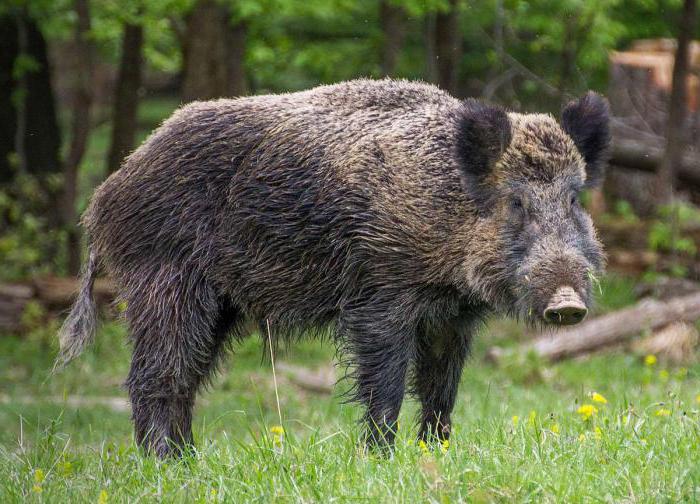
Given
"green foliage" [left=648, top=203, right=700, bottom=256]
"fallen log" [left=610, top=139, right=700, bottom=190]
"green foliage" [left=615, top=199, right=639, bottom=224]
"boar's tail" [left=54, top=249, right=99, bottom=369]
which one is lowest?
"green foliage" [left=615, top=199, right=639, bottom=224]

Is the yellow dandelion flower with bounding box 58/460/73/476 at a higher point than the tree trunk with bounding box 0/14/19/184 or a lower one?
higher

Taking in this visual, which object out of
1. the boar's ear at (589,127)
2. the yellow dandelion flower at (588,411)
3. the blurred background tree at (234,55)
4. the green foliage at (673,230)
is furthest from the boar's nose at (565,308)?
the green foliage at (673,230)

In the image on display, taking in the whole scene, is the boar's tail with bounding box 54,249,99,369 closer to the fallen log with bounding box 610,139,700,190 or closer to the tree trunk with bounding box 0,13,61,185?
the tree trunk with bounding box 0,13,61,185

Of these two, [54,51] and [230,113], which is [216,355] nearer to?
[230,113]

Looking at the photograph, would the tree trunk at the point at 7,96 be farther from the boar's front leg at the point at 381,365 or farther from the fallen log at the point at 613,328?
the boar's front leg at the point at 381,365

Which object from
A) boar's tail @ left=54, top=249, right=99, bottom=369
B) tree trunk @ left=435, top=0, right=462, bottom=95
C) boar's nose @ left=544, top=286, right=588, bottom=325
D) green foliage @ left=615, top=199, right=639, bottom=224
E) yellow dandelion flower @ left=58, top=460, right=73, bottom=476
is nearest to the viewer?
yellow dandelion flower @ left=58, top=460, right=73, bottom=476

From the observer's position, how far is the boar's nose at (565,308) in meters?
5.13


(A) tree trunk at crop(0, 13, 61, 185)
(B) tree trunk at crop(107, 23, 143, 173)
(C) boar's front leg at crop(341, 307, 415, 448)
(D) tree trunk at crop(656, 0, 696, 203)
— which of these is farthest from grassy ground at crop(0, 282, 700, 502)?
(A) tree trunk at crop(0, 13, 61, 185)

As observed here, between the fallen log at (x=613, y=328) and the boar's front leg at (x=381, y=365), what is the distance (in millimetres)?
5148

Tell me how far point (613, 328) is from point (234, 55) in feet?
18.4

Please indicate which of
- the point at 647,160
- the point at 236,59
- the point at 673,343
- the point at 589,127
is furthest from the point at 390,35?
the point at 589,127

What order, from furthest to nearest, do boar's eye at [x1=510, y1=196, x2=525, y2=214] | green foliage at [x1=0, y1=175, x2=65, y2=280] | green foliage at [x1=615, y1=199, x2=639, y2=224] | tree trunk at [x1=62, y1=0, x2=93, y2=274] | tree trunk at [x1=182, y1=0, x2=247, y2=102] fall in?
green foliage at [x1=615, y1=199, x2=639, y2=224]
green foliage at [x1=0, y1=175, x2=65, y2=280]
tree trunk at [x1=62, y1=0, x2=93, y2=274]
tree trunk at [x1=182, y1=0, x2=247, y2=102]
boar's eye at [x1=510, y1=196, x2=525, y2=214]

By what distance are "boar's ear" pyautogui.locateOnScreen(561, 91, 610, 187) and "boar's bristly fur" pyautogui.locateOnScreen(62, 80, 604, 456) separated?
0.09 feet

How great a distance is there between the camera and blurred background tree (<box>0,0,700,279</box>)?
12.4 metres
